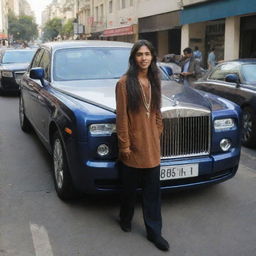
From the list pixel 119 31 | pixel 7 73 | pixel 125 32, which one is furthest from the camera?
pixel 119 31

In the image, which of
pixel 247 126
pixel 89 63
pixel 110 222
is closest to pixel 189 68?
pixel 247 126

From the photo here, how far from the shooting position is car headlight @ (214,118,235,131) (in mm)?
4484

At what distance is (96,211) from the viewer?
453cm

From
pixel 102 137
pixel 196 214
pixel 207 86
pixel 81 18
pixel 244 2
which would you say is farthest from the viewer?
pixel 81 18

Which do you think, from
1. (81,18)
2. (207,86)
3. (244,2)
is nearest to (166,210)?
(207,86)

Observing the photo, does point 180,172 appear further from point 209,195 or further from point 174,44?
point 174,44

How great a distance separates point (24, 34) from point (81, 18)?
229ft

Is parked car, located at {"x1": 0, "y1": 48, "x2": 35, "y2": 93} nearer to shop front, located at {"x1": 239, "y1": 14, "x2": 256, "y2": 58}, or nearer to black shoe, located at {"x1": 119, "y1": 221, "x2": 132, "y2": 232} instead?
shop front, located at {"x1": 239, "y1": 14, "x2": 256, "y2": 58}

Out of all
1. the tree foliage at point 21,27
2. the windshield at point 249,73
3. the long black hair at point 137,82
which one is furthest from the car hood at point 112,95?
the tree foliage at point 21,27

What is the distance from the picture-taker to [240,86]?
776 centimetres

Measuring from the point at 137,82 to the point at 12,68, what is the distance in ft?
37.3

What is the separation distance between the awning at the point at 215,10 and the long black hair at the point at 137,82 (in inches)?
632

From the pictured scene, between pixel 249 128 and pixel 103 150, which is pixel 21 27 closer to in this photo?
pixel 249 128

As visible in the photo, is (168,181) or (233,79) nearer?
(168,181)
